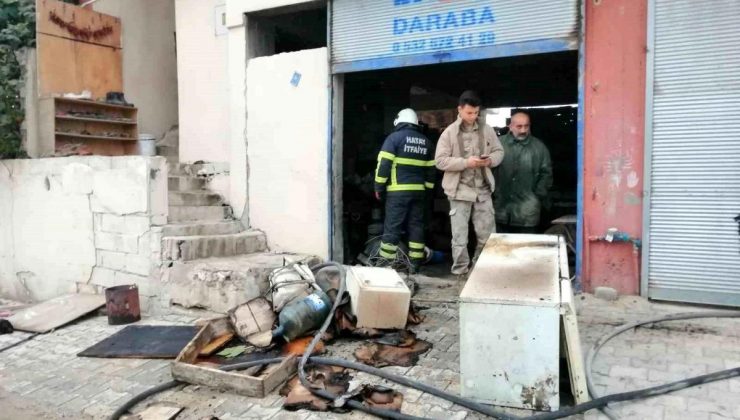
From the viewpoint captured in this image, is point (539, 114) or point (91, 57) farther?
point (539, 114)

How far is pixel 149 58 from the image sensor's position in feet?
32.6

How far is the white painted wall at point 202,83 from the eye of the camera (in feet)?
26.6

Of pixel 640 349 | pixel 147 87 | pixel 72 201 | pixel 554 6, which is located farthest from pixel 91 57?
pixel 640 349

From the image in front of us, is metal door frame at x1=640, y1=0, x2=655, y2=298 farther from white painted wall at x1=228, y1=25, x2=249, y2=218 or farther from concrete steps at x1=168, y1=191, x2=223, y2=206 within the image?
concrete steps at x1=168, y1=191, x2=223, y2=206

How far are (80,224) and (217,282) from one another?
9.03 feet

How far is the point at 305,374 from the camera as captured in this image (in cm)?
392

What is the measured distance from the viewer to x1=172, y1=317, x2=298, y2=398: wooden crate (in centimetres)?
368

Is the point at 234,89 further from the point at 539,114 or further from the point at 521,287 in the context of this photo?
the point at 539,114

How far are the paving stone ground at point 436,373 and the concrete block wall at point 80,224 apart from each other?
4.41ft

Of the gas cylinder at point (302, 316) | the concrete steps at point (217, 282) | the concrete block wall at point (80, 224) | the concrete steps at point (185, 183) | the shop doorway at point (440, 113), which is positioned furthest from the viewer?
the shop doorway at point (440, 113)

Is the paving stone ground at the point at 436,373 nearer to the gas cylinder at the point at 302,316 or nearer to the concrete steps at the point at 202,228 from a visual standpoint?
the gas cylinder at the point at 302,316

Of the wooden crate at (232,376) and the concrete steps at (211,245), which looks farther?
the concrete steps at (211,245)

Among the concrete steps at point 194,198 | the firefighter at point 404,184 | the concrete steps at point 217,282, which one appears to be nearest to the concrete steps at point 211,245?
the concrete steps at point 217,282

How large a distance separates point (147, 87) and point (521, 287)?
8.72 m
